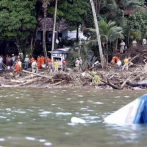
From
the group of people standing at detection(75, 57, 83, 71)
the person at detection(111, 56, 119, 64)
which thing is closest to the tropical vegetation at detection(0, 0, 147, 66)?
the person at detection(111, 56, 119, 64)

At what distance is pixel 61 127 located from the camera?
1566 cm

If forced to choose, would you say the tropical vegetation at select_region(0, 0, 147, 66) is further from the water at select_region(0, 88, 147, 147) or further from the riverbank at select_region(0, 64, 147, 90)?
the water at select_region(0, 88, 147, 147)

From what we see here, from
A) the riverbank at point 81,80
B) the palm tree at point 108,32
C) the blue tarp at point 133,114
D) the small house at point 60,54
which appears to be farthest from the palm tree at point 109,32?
the blue tarp at point 133,114

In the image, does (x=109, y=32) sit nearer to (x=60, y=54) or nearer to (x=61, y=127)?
(x=60, y=54)

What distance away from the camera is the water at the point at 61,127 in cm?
1319

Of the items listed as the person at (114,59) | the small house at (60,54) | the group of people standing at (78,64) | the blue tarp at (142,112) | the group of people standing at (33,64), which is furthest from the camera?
the small house at (60,54)

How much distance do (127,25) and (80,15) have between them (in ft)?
15.9

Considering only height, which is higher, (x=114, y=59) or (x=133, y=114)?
(x=114, y=59)

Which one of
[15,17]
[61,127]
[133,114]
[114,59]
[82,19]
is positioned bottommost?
[61,127]

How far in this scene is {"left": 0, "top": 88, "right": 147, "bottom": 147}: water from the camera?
13.2m

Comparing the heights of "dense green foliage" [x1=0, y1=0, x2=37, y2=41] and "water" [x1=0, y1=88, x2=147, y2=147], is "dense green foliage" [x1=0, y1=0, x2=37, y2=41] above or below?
above

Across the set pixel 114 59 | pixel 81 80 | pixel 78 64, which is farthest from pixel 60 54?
pixel 81 80

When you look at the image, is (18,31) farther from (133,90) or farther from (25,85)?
(133,90)

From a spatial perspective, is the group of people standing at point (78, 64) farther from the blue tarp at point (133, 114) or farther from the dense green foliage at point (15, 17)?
the blue tarp at point (133, 114)
